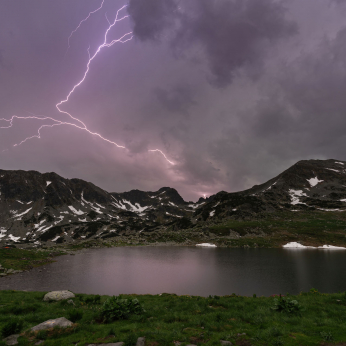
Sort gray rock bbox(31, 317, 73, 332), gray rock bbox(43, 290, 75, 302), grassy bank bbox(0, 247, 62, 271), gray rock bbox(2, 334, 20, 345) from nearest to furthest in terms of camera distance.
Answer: gray rock bbox(2, 334, 20, 345)
gray rock bbox(31, 317, 73, 332)
gray rock bbox(43, 290, 75, 302)
grassy bank bbox(0, 247, 62, 271)

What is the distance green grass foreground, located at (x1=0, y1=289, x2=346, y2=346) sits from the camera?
12.3 metres

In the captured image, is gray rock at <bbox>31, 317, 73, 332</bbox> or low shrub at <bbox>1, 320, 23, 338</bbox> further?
gray rock at <bbox>31, 317, 73, 332</bbox>

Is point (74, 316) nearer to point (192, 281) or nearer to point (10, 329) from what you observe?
point (10, 329)

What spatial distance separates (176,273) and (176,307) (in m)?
36.1

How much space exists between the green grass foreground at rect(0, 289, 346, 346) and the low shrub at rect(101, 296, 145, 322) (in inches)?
22.4

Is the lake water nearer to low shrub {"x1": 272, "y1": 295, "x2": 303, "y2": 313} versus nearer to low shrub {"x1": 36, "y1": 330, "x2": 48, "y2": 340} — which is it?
low shrub {"x1": 272, "y1": 295, "x2": 303, "y2": 313}

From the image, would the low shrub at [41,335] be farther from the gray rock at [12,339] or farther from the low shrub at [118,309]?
the low shrub at [118,309]

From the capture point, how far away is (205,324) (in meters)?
15.5

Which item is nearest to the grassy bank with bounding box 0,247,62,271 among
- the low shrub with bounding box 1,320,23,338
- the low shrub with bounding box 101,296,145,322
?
the low shrub with bounding box 101,296,145,322

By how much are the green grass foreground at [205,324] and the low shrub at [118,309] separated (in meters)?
0.57

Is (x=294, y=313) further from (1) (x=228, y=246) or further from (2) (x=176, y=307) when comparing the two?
(1) (x=228, y=246)

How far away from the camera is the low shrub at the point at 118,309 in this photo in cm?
1753

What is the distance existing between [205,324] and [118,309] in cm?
778

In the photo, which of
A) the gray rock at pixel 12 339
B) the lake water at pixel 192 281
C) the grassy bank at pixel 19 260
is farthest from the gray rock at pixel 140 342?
the grassy bank at pixel 19 260
